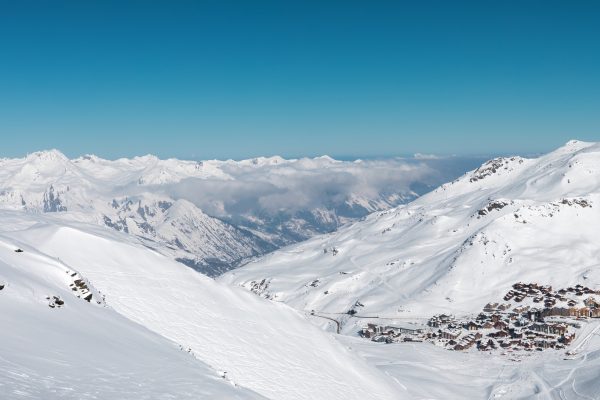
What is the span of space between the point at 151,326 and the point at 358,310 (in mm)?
148348

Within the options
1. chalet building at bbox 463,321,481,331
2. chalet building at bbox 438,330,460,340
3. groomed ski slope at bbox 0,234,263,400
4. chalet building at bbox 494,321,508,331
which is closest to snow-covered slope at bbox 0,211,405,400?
groomed ski slope at bbox 0,234,263,400

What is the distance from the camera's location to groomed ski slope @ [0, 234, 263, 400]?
55.1 ft

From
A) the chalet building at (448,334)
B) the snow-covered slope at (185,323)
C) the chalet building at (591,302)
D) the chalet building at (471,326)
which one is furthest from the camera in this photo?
the chalet building at (591,302)

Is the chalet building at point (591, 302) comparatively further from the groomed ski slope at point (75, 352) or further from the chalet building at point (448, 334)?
the groomed ski slope at point (75, 352)

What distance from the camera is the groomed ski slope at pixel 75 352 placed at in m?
16.8

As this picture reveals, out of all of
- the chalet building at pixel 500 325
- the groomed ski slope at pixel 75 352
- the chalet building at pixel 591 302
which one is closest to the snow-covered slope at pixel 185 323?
the groomed ski slope at pixel 75 352

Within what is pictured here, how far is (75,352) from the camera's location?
20891 millimetres

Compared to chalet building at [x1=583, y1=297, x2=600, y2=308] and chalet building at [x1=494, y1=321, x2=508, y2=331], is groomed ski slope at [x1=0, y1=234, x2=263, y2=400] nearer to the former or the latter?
chalet building at [x1=494, y1=321, x2=508, y2=331]

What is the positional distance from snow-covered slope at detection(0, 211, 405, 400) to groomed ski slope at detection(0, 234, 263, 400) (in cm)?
13

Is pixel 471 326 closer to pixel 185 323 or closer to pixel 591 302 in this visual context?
pixel 591 302

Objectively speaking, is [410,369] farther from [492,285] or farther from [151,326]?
[492,285]

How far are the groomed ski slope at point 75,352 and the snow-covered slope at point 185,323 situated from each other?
5.0 inches

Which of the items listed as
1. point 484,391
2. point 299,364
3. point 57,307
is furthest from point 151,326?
point 484,391

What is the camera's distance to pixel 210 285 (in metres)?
46.9
